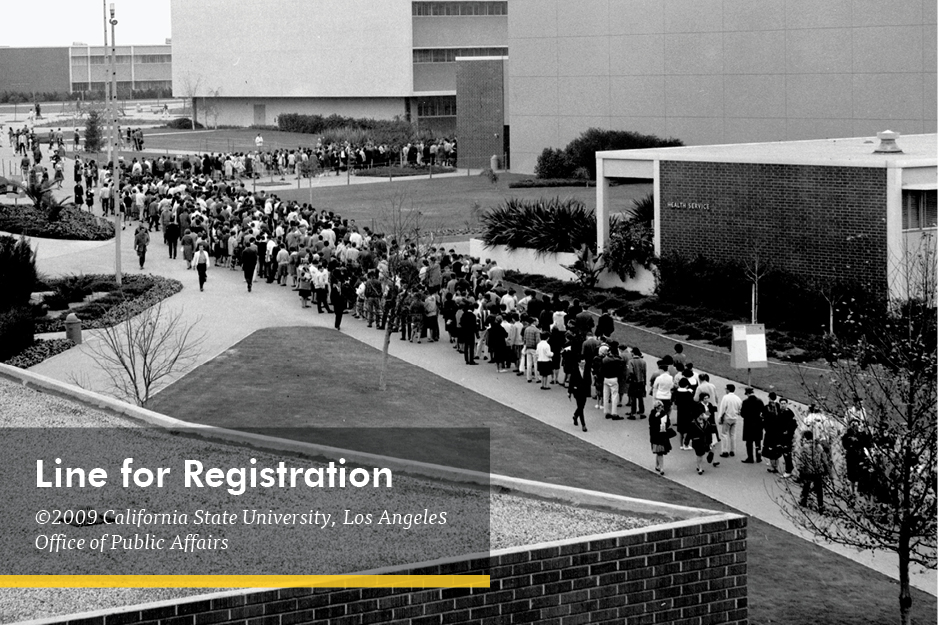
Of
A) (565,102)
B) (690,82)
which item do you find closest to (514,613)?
(690,82)

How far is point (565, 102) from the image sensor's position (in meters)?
62.0

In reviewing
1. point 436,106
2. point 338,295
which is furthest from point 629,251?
point 436,106

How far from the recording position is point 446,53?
89250mm

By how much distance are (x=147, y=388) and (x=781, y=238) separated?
604 inches

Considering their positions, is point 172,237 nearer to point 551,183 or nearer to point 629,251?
point 629,251

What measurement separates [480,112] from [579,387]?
4926cm

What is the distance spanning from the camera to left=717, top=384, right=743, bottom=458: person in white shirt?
66.5 feet

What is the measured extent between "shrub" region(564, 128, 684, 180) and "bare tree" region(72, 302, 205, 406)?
30.4 metres

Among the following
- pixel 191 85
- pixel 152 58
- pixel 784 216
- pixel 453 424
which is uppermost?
pixel 152 58

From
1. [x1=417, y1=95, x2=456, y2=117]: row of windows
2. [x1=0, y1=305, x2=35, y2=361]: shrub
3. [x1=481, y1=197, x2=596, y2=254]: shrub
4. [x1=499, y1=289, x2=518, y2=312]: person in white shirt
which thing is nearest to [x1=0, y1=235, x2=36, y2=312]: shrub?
[x1=0, y1=305, x2=35, y2=361]: shrub

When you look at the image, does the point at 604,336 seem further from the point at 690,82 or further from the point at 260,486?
the point at 690,82

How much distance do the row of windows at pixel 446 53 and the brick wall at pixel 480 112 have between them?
61.6 feet

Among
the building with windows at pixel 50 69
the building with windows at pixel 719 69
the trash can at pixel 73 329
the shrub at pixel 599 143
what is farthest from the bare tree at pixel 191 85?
the trash can at pixel 73 329

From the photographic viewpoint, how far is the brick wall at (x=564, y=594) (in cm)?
1177
